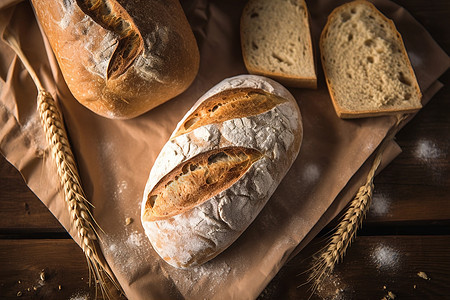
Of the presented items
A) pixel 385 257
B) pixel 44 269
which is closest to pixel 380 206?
pixel 385 257

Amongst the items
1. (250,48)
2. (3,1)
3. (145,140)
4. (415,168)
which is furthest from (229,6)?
(415,168)

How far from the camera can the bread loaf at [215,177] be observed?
185 centimetres

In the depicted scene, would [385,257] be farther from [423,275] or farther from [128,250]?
[128,250]

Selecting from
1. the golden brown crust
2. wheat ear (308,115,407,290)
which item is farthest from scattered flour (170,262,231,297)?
the golden brown crust

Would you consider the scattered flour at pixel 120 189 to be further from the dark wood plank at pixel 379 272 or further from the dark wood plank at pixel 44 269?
the dark wood plank at pixel 379 272

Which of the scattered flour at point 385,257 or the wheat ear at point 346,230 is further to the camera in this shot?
the scattered flour at point 385,257

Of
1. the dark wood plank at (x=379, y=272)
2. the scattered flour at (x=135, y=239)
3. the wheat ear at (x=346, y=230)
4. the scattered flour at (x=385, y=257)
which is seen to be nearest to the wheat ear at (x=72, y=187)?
the scattered flour at (x=135, y=239)

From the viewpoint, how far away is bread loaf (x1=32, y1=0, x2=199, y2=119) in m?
1.89

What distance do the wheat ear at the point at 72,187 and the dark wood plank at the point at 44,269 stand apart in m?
0.09

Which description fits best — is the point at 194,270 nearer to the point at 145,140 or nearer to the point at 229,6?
the point at 145,140

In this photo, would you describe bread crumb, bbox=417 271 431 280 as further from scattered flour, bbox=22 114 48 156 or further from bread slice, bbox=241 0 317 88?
scattered flour, bbox=22 114 48 156

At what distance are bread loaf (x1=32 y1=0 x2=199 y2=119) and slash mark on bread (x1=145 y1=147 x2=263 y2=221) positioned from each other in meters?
0.50

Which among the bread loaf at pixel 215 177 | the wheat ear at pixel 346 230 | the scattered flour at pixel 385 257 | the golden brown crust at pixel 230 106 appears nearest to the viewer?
the bread loaf at pixel 215 177

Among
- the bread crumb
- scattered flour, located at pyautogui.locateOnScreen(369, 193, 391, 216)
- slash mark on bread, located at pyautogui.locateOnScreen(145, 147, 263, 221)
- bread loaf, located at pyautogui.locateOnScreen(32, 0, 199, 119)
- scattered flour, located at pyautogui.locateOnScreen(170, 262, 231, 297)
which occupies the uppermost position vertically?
bread loaf, located at pyautogui.locateOnScreen(32, 0, 199, 119)
